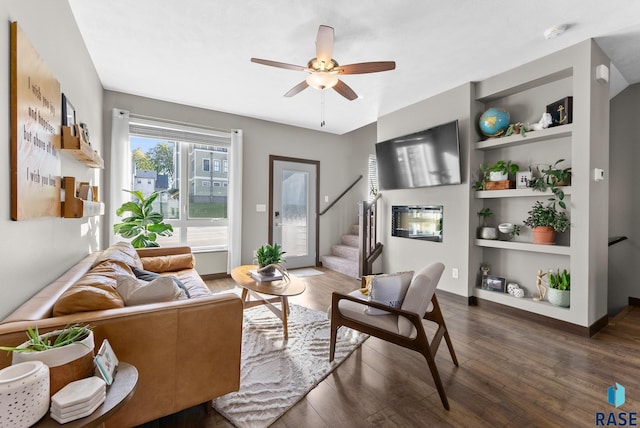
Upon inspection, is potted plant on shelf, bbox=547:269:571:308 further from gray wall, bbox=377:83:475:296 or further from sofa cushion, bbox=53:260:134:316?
sofa cushion, bbox=53:260:134:316

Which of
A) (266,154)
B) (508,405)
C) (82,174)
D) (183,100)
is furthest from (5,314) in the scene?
(266,154)

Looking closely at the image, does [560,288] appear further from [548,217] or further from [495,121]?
[495,121]

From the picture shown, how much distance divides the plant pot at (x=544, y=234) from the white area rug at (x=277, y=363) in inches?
85.4

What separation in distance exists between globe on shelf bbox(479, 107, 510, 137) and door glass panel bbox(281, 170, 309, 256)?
3200mm

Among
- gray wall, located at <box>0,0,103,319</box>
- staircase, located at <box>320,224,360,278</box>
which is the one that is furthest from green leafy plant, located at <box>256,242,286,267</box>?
staircase, located at <box>320,224,360,278</box>

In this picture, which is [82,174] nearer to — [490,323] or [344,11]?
[344,11]

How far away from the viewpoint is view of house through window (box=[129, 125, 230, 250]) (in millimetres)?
4258

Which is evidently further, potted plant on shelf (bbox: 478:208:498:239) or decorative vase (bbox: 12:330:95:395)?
potted plant on shelf (bbox: 478:208:498:239)

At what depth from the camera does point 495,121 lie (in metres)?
3.30

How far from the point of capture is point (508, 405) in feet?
5.76

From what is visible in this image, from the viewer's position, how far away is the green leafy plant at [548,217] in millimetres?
2850

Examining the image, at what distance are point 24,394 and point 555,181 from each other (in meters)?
3.91

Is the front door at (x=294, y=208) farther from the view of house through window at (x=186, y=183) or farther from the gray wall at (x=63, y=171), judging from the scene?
the gray wall at (x=63, y=171)

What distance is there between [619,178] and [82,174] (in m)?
5.91
